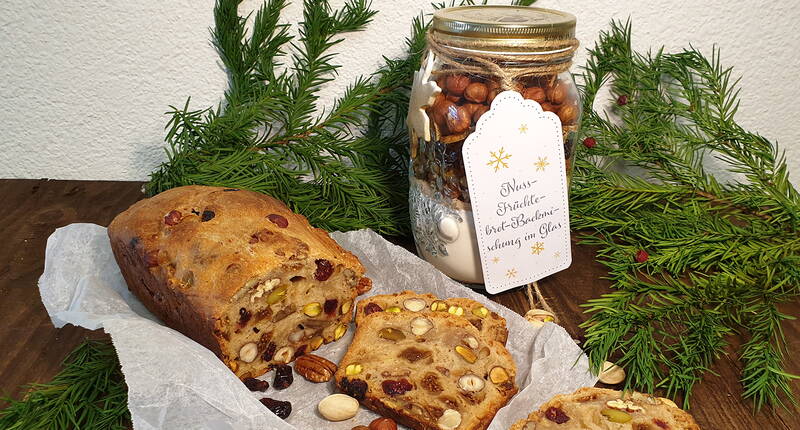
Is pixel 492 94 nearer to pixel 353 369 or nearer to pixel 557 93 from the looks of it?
pixel 557 93

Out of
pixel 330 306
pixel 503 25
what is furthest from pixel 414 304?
pixel 503 25

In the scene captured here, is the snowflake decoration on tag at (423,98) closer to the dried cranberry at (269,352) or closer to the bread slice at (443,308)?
the bread slice at (443,308)

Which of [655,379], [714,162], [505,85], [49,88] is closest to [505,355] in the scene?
[655,379]

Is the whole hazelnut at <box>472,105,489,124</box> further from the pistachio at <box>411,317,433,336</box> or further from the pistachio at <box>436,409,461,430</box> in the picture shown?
the pistachio at <box>436,409,461,430</box>

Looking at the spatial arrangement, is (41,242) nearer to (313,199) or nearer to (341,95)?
(313,199)

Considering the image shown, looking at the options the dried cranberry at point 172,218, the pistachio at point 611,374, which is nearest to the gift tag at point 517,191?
the pistachio at point 611,374

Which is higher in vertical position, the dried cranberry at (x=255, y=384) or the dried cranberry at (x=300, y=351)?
the dried cranberry at (x=255, y=384)

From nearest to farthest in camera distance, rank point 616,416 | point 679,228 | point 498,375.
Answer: point 616,416, point 498,375, point 679,228
